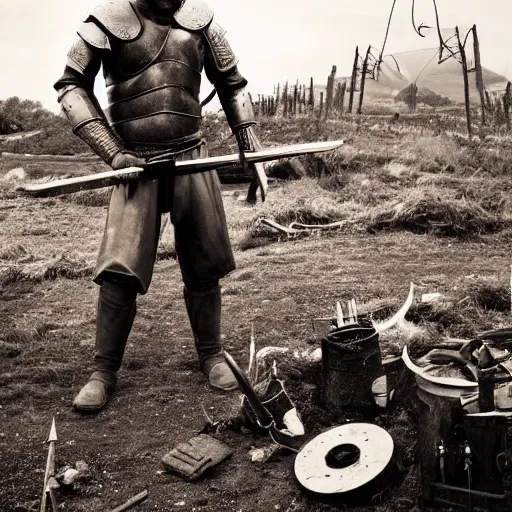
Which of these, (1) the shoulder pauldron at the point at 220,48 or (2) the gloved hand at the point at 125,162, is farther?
(1) the shoulder pauldron at the point at 220,48

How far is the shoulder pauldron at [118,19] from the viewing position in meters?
3.42

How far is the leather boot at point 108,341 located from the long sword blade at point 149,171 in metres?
0.53

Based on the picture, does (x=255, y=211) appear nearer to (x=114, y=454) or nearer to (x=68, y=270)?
(x=68, y=270)

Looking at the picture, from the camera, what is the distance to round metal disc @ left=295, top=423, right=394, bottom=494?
2664 mm

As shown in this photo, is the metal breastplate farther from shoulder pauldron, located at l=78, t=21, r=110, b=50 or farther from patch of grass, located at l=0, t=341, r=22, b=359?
patch of grass, located at l=0, t=341, r=22, b=359

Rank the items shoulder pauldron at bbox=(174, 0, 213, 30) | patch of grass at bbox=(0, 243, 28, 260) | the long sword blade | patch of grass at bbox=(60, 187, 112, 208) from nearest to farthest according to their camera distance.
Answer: the long sword blade → shoulder pauldron at bbox=(174, 0, 213, 30) → patch of grass at bbox=(0, 243, 28, 260) → patch of grass at bbox=(60, 187, 112, 208)

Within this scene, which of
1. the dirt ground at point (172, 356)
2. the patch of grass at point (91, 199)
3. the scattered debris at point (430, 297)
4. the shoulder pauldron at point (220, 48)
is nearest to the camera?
the dirt ground at point (172, 356)

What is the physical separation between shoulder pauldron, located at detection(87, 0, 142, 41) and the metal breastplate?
4 centimetres

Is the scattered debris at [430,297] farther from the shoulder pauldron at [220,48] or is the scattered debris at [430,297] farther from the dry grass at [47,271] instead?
the dry grass at [47,271]

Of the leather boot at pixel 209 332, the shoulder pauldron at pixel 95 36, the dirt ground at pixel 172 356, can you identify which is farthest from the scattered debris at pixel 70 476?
the shoulder pauldron at pixel 95 36

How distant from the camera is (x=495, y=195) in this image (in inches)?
343

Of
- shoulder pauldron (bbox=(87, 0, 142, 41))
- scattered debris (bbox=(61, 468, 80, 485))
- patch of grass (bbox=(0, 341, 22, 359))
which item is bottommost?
patch of grass (bbox=(0, 341, 22, 359))

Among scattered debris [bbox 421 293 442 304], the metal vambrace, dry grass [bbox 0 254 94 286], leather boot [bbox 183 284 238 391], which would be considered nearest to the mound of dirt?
scattered debris [bbox 421 293 442 304]

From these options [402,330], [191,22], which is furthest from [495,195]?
[191,22]
